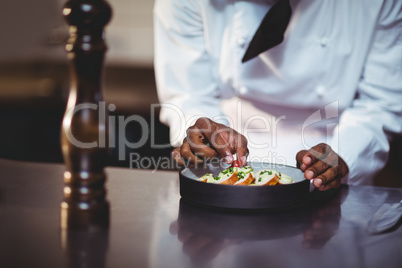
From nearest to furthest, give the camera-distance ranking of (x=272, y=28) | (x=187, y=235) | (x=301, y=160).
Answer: (x=187, y=235) < (x=301, y=160) < (x=272, y=28)

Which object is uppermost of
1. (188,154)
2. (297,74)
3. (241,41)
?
(241,41)

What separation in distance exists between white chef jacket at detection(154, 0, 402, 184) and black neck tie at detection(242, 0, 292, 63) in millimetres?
235

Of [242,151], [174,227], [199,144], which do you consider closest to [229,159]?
[242,151]

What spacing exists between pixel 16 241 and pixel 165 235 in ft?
0.79

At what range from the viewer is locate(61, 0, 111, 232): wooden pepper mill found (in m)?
0.82

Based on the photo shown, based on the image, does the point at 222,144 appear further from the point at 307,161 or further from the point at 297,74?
the point at 297,74

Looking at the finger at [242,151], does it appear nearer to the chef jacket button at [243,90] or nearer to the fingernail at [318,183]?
the fingernail at [318,183]

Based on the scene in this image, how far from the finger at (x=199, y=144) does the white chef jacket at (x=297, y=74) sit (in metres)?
0.31

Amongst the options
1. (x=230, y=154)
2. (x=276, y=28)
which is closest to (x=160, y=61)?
(x=276, y=28)

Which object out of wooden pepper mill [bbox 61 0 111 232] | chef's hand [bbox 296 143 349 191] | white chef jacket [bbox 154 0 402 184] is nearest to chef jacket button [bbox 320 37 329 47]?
white chef jacket [bbox 154 0 402 184]

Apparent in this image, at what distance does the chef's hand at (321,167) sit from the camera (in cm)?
108

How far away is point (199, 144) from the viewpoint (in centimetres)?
126

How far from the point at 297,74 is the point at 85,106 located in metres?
0.94

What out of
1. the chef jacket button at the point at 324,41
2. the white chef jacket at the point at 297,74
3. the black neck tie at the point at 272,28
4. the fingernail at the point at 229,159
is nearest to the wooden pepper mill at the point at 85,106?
the fingernail at the point at 229,159
